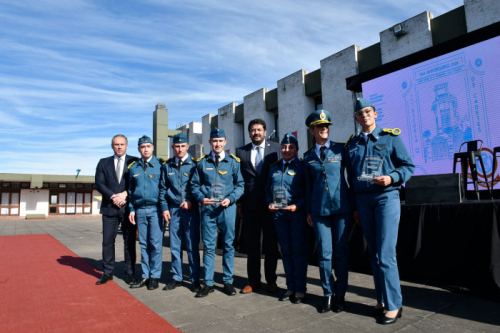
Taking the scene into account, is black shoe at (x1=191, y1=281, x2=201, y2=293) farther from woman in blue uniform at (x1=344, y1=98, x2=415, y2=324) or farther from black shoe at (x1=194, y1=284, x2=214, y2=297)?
woman in blue uniform at (x1=344, y1=98, x2=415, y2=324)

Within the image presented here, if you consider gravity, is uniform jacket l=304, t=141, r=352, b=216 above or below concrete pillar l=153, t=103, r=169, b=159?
below

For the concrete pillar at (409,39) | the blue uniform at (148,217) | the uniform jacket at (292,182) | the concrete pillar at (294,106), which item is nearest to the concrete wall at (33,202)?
the concrete pillar at (294,106)

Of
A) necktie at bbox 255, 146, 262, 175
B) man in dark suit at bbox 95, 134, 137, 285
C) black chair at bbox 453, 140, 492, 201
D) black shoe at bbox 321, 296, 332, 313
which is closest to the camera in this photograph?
black shoe at bbox 321, 296, 332, 313

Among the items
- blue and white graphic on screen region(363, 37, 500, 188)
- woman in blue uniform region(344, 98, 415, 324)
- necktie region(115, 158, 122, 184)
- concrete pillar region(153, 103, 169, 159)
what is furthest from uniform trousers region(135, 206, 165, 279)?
concrete pillar region(153, 103, 169, 159)

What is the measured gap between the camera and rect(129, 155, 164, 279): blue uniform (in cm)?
431

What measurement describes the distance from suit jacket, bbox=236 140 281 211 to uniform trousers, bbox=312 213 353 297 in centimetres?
92

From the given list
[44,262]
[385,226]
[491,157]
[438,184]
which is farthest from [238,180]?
[491,157]

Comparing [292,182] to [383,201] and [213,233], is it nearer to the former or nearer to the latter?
[383,201]

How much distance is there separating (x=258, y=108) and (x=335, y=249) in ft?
49.3

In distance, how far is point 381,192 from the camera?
2896mm

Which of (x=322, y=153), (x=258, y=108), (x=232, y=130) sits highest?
(x=258, y=108)

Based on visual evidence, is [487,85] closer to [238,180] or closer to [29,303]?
[238,180]

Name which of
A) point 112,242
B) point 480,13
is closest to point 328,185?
point 112,242

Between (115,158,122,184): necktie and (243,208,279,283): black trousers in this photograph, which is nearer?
(243,208,279,283): black trousers
